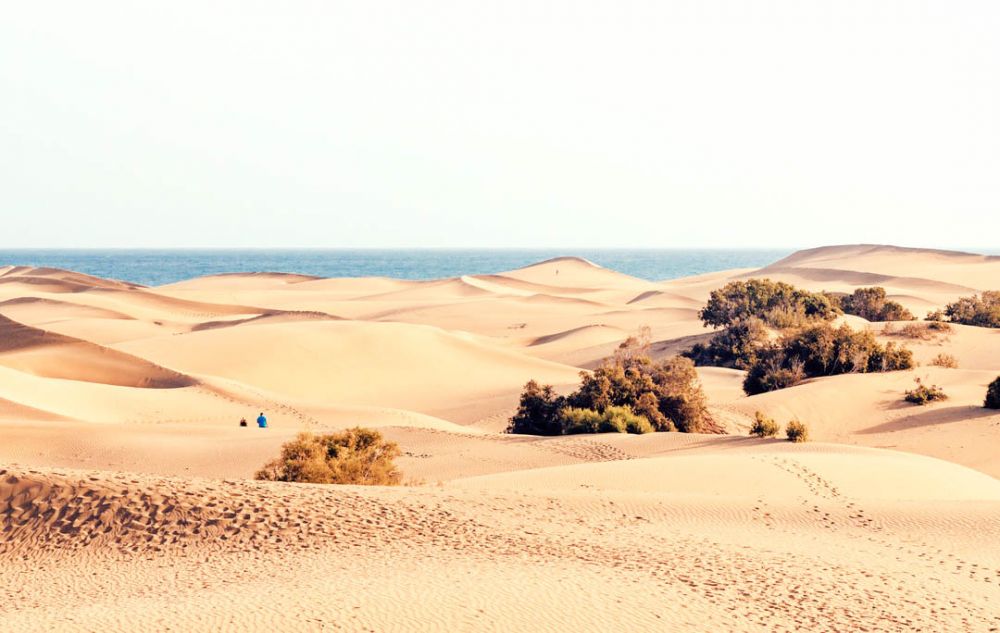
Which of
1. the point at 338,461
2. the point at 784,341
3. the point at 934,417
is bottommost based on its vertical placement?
the point at 934,417

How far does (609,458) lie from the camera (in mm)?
17016

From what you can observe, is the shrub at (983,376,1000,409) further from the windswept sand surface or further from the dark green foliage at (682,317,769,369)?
the dark green foliage at (682,317,769,369)

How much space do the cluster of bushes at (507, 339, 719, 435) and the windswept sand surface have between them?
114cm

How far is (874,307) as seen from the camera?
4088 cm

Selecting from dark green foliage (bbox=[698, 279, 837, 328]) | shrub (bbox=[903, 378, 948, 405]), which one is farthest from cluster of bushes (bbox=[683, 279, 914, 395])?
shrub (bbox=[903, 378, 948, 405])

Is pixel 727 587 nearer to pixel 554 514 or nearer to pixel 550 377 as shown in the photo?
pixel 554 514

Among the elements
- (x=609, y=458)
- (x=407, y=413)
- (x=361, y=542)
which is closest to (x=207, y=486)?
(x=361, y=542)

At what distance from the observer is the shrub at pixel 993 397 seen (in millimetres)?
21614

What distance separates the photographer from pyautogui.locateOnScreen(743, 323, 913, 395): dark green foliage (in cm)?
2659

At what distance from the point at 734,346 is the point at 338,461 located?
20.2 m

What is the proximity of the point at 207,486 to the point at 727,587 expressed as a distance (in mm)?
5595

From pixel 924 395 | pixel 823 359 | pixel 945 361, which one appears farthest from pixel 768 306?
pixel 924 395

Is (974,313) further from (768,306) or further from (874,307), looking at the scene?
(768,306)

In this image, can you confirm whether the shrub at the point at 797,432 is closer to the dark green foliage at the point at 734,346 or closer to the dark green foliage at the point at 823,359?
the dark green foliage at the point at 823,359
